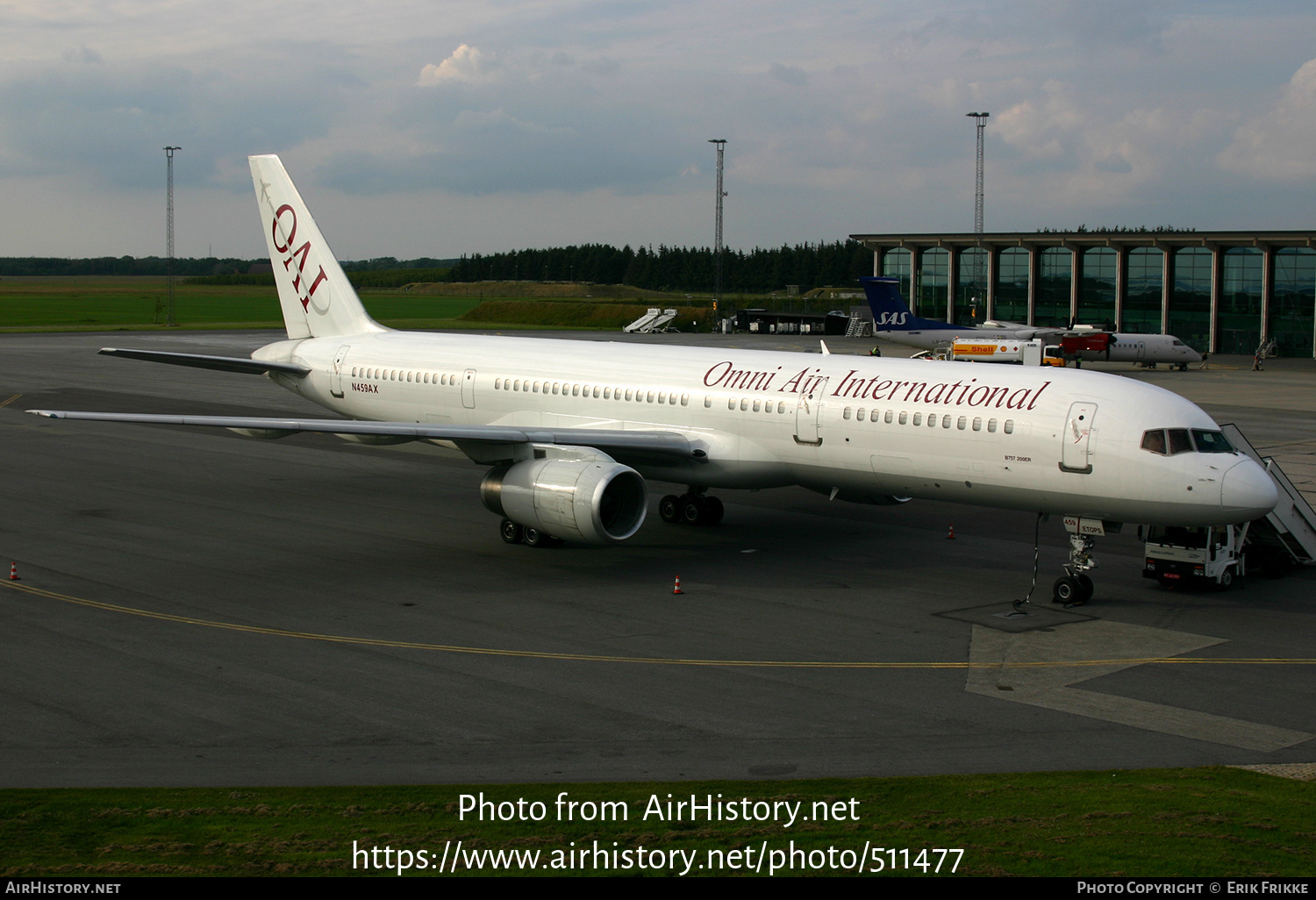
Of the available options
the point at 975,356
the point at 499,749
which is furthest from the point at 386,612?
the point at 975,356

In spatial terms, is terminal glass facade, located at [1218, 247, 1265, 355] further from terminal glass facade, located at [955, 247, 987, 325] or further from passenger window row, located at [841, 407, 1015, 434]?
passenger window row, located at [841, 407, 1015, 434]

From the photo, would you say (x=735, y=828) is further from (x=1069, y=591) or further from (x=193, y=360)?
(x=193, y=360)

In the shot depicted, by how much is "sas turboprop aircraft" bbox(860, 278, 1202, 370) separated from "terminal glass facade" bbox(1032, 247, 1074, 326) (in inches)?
667

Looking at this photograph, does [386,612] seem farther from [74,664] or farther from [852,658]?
[852,658]

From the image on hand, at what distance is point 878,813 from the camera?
42.1 feet

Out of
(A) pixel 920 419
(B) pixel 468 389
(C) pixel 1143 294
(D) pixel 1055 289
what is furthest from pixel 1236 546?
(D) pixel 1055 289

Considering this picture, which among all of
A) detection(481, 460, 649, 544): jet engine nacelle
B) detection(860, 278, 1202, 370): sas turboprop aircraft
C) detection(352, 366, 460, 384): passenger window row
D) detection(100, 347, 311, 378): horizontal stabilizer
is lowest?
detection(481, 460, 649, 544): jet engine nacelle

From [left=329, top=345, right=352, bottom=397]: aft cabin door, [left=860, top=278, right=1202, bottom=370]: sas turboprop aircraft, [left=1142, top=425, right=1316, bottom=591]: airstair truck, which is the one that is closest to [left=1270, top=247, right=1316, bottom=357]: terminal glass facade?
[left=860, top=278, right=1202, bottom=370]: sas turboprop aircraft

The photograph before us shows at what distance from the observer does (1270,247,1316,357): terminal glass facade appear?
98375 millimetres

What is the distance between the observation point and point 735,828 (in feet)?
40.5

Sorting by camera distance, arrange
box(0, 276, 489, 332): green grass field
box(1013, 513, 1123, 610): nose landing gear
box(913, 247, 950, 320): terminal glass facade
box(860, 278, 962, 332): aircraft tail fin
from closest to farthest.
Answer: box(1013, 513, 1123, 610): nose landing gear < box(860, 278, 962, 332): aircraft tail fin < box(913, 247, 950, 320): terminal glass facade < box(0, 276, 489, 332): green grass field

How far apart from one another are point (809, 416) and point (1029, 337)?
69841 millimetres

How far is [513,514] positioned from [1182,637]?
44.4 feet
